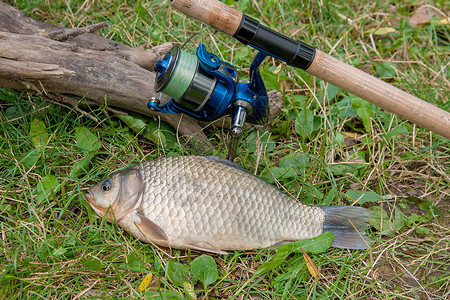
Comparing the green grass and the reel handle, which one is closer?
the reel handle

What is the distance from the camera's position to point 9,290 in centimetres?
228

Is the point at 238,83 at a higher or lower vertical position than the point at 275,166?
higher

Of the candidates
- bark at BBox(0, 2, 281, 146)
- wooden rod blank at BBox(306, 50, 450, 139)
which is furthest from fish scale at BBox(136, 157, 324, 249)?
wooden rod blank at BBox(306, 50, 450, 139)

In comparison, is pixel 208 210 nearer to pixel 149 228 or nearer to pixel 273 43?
pixel 149 228

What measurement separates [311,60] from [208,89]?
604mm

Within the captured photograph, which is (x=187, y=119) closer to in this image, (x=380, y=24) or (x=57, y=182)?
(x=57, y=182)

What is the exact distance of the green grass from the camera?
97.0 inches

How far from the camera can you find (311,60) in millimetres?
2432

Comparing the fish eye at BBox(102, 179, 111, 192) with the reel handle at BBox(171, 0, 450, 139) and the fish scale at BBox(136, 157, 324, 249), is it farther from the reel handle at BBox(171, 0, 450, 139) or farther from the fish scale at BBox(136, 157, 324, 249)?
the reel handle at BBox(171, 0, 450, 139)

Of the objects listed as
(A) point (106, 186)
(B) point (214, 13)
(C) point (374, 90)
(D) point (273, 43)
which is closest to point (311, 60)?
(D) point (273, 43)

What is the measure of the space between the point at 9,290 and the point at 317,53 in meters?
2.02

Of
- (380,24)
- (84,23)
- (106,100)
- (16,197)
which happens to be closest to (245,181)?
(106,100)

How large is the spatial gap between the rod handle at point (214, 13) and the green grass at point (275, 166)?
0.98m

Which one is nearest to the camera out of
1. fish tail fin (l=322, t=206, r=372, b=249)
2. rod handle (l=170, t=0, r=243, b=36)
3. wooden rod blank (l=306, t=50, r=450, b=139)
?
rod handle (l=170, t=0, r=243, b=36)
